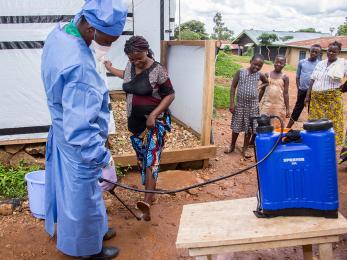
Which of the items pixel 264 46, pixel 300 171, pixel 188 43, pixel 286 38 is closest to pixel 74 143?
pixel 300 171

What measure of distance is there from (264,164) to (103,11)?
128 centimetres

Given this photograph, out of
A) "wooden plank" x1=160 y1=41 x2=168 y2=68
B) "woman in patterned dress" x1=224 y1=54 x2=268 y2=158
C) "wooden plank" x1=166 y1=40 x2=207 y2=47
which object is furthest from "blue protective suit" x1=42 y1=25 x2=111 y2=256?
"wooden plank" x1=160 y1=41 x2=168 y2=68

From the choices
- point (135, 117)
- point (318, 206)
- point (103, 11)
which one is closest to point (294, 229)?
point (318, 206)

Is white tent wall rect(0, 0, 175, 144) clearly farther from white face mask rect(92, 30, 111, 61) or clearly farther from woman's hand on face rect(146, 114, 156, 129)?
white face mask rect(92, 30, 111, 61)

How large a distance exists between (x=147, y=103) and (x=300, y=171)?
180 cm

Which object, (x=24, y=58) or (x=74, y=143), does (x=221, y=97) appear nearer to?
(x=24, y=58)

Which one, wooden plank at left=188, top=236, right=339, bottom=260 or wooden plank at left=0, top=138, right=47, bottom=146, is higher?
wooden plank at left=188, top=236, right=339, bottom=260

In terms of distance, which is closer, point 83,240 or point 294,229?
point 294,229

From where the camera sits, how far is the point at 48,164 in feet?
9.05

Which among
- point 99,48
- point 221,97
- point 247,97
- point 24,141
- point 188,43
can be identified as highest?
point 99,48

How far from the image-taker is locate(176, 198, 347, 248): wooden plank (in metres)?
1.94

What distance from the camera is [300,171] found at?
2008 mm

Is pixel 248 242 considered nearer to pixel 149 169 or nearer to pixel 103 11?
pixel 103 11

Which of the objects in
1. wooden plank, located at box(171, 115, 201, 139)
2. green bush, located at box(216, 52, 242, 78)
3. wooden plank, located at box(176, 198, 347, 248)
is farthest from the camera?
green bush, located at box(216, 52, 242, 78)
